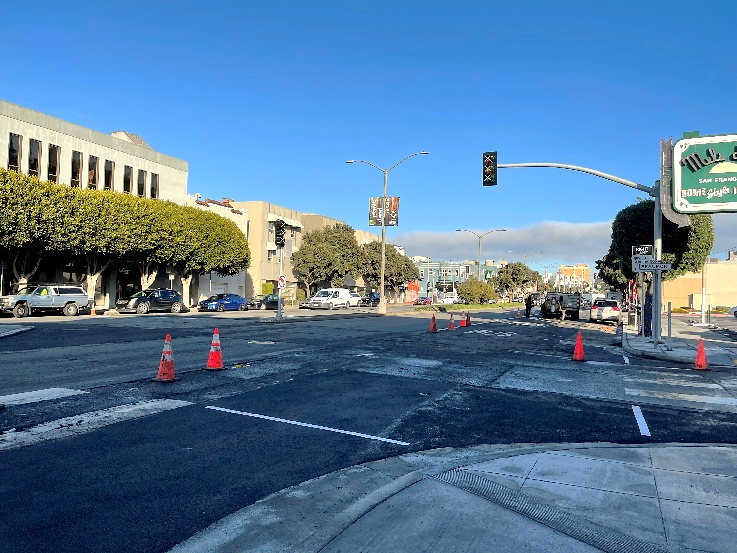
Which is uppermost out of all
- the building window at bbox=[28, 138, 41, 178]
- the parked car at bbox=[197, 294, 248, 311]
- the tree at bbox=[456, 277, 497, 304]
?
the building window at bbox=[28, 138, 41, 178]

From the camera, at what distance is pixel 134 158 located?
47.3 meters

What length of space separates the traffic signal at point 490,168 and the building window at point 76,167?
107 ft

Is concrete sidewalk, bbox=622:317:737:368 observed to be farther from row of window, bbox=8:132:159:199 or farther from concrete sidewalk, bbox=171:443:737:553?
row of window, bbox=8:132:159:199

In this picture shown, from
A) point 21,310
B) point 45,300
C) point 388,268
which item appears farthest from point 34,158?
point 388,268

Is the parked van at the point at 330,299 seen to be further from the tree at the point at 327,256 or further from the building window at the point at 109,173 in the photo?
the building window at the point at 109,173

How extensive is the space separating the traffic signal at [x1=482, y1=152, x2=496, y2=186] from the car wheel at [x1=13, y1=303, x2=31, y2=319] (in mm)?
25716

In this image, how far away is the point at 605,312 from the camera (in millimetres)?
39125

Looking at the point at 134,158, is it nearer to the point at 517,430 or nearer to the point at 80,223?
the point at 80,223

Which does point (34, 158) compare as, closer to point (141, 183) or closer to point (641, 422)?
point (141, 183)

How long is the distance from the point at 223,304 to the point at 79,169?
577 inches

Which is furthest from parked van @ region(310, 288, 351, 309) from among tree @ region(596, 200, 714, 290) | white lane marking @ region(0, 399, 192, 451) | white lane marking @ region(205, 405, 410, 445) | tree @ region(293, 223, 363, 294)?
white lane marking @ region(205, 405, 410, 445)

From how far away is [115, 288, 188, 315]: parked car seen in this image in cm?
3844

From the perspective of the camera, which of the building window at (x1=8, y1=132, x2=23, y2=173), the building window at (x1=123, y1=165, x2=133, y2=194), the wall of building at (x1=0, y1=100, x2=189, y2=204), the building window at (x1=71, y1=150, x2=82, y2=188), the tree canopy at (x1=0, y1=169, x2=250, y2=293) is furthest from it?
the building window at (x1=123, y1=165, x2=133, y2=194)

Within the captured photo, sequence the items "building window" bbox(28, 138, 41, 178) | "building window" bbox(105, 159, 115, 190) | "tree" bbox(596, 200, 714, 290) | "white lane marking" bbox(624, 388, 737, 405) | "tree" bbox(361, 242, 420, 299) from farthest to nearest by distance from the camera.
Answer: "tree" bbox(361, 242, 420, 299) < "building window" bbox(105, 159, 115, 190) < "building window" bbox(28, 138, 41, 178) < "tree" bbox(596, 200, 714, 290) < "white lane marking" bbox(624, 388, 737, 405)
